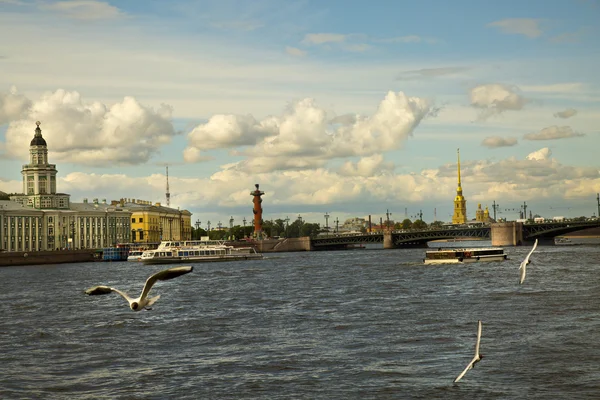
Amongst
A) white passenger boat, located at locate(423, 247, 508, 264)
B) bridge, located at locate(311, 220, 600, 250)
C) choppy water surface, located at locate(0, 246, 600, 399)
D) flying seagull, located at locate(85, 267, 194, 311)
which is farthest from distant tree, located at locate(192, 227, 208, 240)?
flying seagull, located at locate(85, 267, 194, 311)

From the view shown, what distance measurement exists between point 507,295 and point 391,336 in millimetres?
10985

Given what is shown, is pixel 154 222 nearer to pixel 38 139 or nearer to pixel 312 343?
pixel 38 139

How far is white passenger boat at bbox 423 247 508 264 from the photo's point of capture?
6009cm

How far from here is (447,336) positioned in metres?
22.2

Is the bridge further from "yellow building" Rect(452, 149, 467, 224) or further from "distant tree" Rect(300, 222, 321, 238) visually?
"yellow building" Rect(452, 149, 467, 224)

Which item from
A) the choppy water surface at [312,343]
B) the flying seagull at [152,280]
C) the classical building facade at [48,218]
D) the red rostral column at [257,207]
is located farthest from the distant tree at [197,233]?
the flying seagull at [152,280]

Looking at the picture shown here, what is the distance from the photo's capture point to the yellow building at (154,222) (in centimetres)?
11038

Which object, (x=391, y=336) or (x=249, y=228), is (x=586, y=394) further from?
(x=249, y=228)

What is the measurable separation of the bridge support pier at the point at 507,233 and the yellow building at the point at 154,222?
38938 mm

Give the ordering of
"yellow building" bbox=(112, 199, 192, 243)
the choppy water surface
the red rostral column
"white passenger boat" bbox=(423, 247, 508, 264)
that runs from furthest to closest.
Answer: the red rostral column < "yellow building" bbox=(112, 199, 192, 243) < "white passenger boat" bbox=(423, 247, 508, 264) < the choppy water surface

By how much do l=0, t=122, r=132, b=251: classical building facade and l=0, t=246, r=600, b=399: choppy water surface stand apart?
55424 mm

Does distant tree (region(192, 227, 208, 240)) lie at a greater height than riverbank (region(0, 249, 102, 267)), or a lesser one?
greater

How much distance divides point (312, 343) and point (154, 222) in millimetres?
93956

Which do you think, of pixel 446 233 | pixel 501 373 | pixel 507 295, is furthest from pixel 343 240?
pixel 501 373
